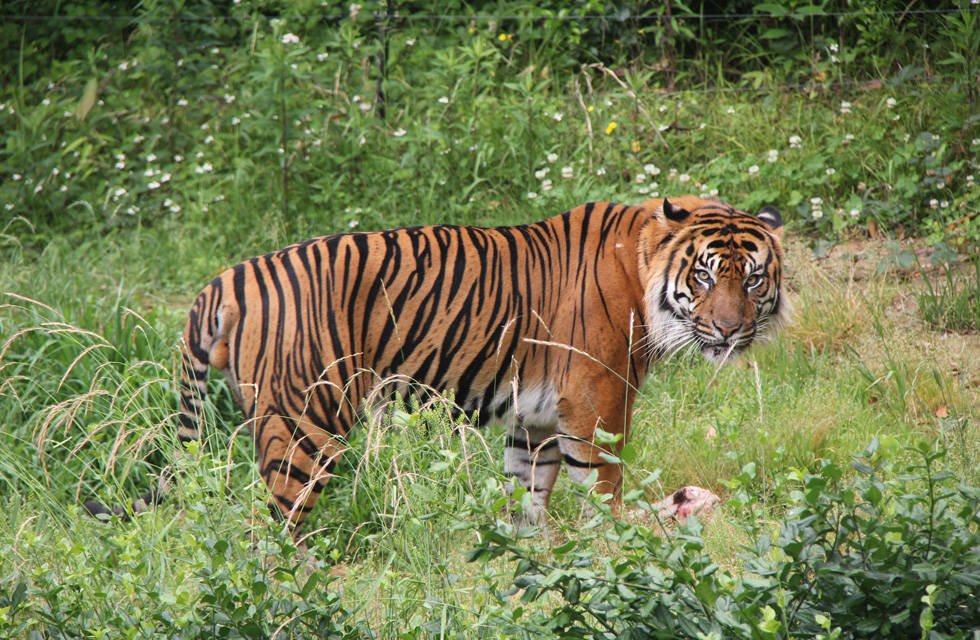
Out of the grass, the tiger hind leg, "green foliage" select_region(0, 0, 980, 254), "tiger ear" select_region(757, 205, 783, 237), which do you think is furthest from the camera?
"green foliage" select_region(0, 0, 980, 254)

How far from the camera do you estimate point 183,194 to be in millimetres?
7234

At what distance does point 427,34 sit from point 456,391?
5.48 meters

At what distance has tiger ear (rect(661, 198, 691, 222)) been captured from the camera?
3662 mm

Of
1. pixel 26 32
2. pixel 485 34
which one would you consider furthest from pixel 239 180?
pixel 26 32

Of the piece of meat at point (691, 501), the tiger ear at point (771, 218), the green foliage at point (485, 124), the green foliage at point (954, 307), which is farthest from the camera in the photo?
the green foliage at point (485, 124)

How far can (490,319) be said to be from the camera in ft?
12.1

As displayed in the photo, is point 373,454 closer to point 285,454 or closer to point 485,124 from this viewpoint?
point 285,454

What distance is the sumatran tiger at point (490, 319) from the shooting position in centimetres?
335

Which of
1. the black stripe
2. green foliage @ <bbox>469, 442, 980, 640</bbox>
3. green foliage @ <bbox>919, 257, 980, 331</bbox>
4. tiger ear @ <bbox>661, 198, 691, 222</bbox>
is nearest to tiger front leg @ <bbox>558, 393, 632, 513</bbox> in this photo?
the black stripe

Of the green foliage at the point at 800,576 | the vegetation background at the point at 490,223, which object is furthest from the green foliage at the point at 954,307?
the green foliage at the point at 800,576

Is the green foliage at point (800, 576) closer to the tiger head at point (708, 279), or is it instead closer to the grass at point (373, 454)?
the grass at point (373, 454)

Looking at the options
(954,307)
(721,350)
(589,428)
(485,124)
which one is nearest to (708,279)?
(721,350)

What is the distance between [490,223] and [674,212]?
2.40 m

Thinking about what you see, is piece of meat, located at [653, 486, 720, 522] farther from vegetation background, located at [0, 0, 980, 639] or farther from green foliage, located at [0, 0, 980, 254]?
green foliage, located at [0, 0, 980, 254]
